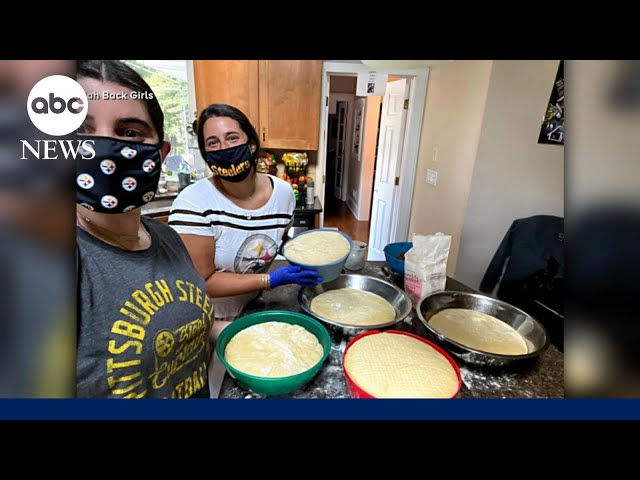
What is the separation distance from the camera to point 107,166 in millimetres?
447

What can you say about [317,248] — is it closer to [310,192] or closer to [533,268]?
[533,268]

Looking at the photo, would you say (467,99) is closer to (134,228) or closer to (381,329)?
(381,329)

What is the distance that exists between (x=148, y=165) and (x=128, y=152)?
0.12 feet

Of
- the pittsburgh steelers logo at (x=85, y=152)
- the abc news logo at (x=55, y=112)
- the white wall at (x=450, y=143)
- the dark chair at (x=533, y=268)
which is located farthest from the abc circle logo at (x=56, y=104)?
the white wall at (x=450, y=143)

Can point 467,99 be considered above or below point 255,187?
above

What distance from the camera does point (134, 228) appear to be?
608mm

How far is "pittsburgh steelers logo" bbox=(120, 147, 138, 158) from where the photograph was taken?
1.50ft

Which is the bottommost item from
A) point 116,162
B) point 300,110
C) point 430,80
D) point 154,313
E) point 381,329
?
point 381,329

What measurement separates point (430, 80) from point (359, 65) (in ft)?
2.08

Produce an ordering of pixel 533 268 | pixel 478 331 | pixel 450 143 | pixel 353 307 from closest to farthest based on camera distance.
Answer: pixel 478 331
pixel 353 307
pixel 533 268
pixel 450 143

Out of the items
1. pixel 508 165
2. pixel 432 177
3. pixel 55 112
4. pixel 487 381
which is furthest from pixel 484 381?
pixel 432 177

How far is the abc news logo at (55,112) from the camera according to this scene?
307mm
